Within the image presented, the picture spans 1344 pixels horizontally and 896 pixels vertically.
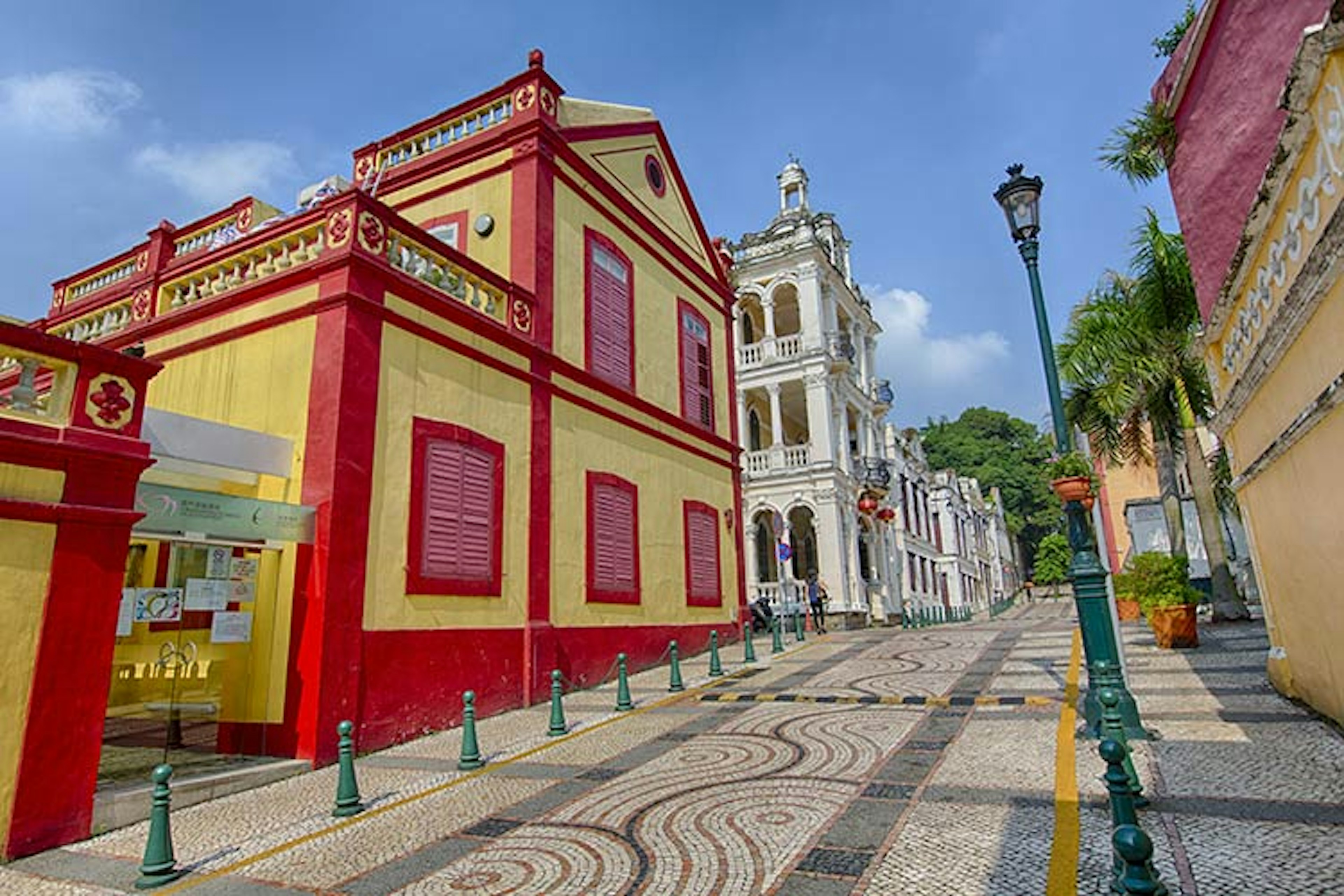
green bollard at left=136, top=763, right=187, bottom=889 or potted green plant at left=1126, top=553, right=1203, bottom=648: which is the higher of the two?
potted green plant at left=1126, top=553, right=1203, bottom=648

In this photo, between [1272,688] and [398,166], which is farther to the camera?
[398,166]

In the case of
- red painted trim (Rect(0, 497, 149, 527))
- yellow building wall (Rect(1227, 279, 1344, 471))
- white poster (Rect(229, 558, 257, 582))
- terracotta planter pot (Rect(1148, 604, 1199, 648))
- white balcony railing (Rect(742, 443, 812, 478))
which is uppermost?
white balcony railing (Rect(742, 443, 812, 478))

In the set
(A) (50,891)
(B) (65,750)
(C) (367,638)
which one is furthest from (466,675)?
(A) (50,891)

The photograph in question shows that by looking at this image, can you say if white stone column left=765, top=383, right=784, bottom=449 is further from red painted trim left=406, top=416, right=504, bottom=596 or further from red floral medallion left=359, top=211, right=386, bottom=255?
red floral medallion left=359, top=211, right=386, bottom=255

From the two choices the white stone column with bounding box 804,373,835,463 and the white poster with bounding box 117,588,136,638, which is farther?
the white stone column with bounding box 804,373,835,463

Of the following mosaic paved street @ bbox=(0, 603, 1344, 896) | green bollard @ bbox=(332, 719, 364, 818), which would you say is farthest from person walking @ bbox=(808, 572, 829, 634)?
green bollard @ bbox=(332, 719, 364, 818)

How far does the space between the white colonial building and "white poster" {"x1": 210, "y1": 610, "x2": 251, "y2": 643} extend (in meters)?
16.4

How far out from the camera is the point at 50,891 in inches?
183

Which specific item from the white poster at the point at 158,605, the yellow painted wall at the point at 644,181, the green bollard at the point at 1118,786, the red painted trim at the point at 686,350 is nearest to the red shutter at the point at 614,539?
the red painted trim at the point at 686,350

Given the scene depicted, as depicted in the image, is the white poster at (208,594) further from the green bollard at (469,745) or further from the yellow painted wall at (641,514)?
the yellow painted wall at (641,514)

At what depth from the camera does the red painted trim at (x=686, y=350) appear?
54.9 feet

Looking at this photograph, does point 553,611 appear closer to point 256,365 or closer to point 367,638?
point 367,638

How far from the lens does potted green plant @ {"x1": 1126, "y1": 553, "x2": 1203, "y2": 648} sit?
12.4 m

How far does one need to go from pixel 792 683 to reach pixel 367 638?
597 centimetres
